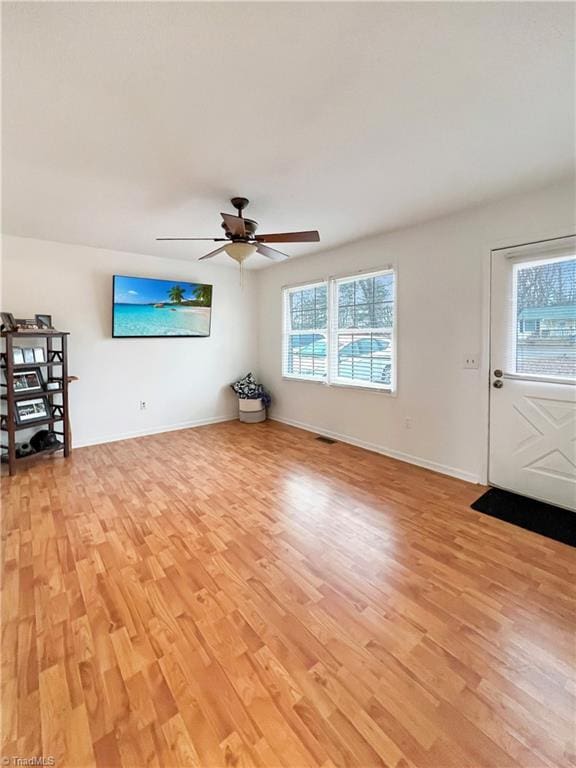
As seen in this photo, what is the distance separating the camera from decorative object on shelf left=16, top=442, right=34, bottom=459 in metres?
3.55

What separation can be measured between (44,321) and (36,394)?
86 cm

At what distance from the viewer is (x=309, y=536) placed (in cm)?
228

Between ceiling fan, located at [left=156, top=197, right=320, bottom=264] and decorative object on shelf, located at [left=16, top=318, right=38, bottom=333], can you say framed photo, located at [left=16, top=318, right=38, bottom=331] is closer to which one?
decorative object on shelf, located at [left=16, top=318, right=38, bottom=333]

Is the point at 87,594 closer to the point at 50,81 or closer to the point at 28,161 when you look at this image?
the point at 50,81

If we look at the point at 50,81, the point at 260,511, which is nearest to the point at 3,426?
the point at 260,511

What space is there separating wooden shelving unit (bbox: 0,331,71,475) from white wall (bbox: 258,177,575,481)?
3.27 metres

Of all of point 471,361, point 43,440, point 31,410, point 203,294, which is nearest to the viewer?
point 471,361

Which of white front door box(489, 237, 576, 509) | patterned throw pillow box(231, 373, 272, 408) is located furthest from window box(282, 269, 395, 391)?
white front door box(489, 237, 576, 509)

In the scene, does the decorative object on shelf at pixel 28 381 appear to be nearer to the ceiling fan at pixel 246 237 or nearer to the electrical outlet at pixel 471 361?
the ceiling fan at pixel 246 237

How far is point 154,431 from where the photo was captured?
4758 mm

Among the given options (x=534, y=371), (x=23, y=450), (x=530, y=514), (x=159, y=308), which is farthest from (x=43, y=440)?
(x=534, y=371)

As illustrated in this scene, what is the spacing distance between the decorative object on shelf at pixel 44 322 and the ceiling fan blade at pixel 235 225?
7.89 ft

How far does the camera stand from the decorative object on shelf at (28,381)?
11.4 ft

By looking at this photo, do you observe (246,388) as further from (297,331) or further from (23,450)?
(23,450)
